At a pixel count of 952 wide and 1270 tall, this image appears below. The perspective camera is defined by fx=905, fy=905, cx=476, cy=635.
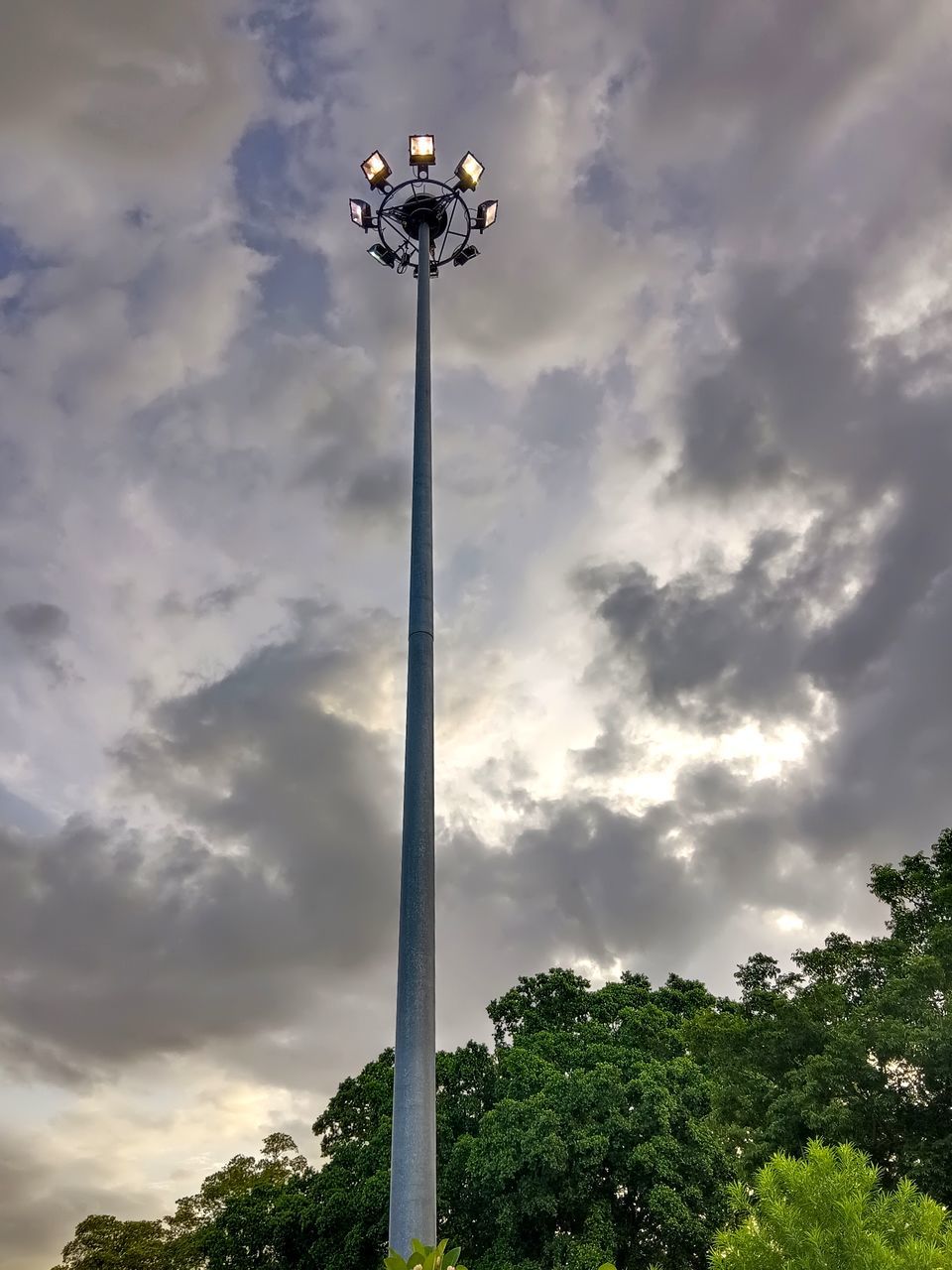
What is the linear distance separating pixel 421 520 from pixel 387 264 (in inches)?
197

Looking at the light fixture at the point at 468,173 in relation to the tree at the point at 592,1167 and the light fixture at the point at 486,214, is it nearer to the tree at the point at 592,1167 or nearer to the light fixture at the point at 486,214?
the light fixture at the point at 486,214

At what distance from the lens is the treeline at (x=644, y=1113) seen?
19.8 meters

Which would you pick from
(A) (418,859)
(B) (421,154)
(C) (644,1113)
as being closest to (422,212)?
(B) (421,154)

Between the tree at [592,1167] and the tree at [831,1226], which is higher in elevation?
the tree at [592,1167]

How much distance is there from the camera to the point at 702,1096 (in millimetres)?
21484

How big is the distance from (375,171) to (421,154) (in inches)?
25.4

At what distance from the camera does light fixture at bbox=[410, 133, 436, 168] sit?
11.5 meters

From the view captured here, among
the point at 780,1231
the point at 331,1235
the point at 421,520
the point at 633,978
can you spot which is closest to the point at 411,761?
the point at 421,520

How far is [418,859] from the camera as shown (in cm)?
712

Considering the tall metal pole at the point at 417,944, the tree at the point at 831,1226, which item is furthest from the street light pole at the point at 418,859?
the tree at the point at 831,1226

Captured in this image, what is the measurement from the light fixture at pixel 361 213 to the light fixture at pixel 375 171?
0.42 m

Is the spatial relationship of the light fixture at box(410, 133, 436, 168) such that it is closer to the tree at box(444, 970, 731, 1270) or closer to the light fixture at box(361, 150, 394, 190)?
the light fixture at box(361, 150, 394, 190)

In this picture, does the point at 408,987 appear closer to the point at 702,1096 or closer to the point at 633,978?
the point at 702,1096

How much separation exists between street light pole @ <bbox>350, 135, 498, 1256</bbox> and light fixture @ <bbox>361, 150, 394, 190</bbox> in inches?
14.0
